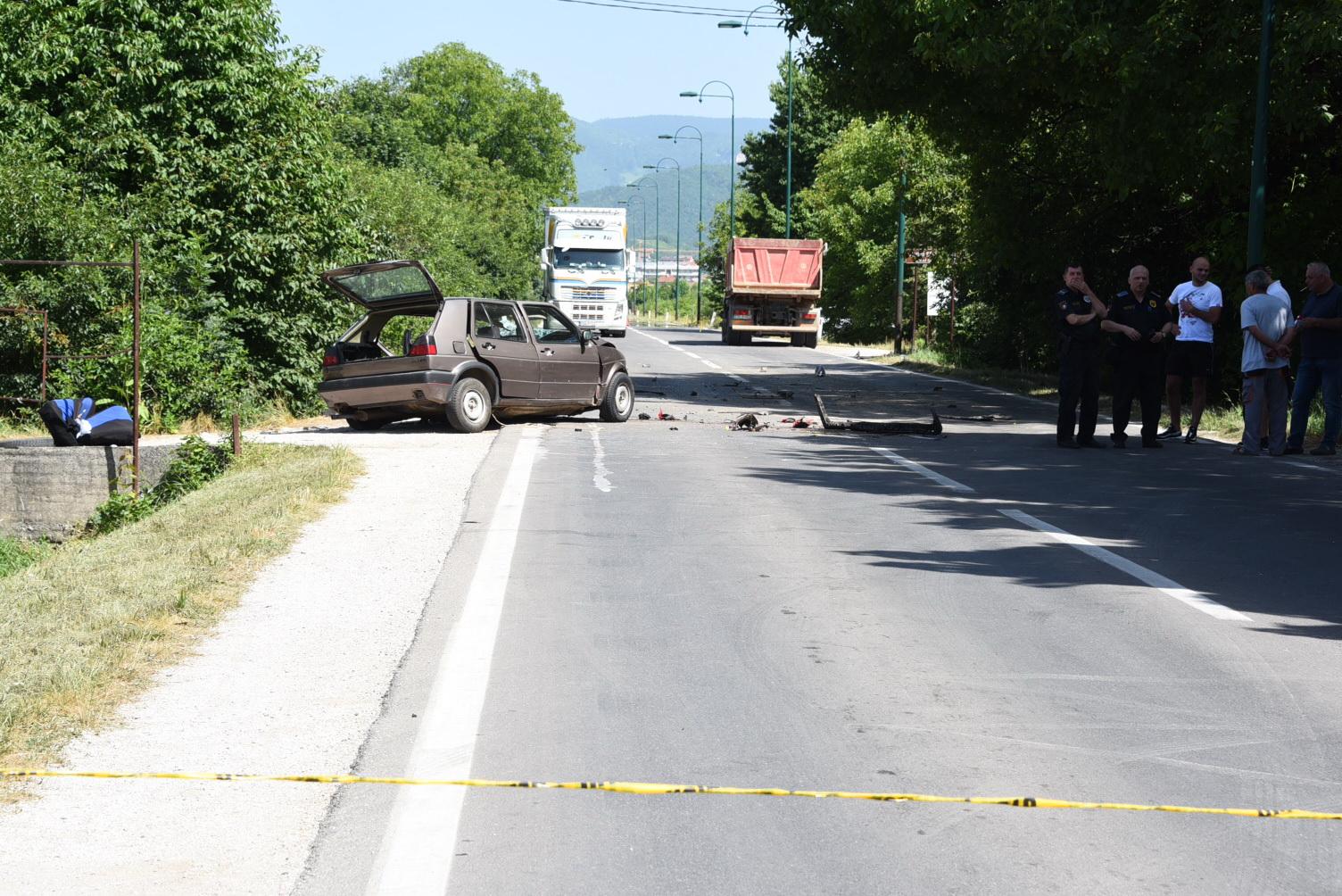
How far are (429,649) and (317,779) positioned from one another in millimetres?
1838

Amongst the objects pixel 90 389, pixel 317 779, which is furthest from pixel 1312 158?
pixel 317 779

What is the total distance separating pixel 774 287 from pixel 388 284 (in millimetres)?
32389

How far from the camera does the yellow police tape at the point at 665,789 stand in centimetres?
477

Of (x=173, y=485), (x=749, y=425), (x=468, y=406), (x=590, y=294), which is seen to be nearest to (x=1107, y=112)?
(x=749, y=425)

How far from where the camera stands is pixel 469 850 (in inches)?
173

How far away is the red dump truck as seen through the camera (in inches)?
1941

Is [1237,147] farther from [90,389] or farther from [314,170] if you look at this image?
[90,389]

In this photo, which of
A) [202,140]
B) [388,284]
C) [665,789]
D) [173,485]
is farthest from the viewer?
[202,140]

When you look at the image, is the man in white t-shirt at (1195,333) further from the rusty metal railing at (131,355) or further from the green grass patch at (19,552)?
the green grass patch at (19,552)

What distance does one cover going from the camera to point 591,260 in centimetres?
5059

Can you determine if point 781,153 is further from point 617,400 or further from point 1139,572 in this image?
point 1139,572

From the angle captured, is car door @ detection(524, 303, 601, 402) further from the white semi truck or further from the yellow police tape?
the white semi truck

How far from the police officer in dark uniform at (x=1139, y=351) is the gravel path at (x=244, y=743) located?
29.3 ft

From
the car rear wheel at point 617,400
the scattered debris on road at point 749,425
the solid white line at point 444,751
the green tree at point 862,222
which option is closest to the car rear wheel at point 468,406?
the car rear wheel at point 617,400
